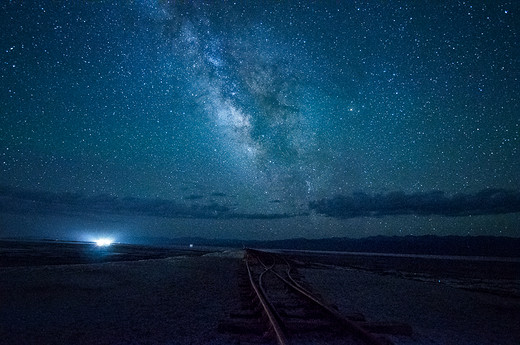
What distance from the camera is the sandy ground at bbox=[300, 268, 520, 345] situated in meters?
5.63

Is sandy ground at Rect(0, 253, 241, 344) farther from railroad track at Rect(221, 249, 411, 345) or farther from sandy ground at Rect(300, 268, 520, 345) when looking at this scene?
sandy ground at Rect(300, 268, 520, 345)

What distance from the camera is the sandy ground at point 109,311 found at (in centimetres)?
488

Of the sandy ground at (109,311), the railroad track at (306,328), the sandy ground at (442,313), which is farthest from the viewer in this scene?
the sandy ground at (442,313)

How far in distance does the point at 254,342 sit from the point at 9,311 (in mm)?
5829

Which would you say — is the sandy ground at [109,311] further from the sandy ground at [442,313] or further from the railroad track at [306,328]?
the sandy ground at [442,313]

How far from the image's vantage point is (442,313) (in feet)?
25.6

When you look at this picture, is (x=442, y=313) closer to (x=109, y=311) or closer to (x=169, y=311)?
(x=169, y=311)

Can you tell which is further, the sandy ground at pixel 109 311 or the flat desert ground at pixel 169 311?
the flat desert ground at pixel 169 311

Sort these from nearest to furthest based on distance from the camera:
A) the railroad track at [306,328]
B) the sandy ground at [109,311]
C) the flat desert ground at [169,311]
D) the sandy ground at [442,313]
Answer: the railroad track at [306,328] < the sandy ground at [109,311] < the flat desert ground at [169,311] < the sandy ground at [442,313]

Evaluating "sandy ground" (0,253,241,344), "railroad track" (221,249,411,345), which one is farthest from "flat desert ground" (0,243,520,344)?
"railroad track" (221,249,411,345)

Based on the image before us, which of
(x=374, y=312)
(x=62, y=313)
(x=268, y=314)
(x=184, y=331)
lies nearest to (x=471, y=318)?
(x=374, y=312)

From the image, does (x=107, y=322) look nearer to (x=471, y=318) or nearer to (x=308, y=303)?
(x=308, y=303)

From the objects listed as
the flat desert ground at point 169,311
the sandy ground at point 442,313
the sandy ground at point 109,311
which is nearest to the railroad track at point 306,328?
the flat desert ground at point 169,311

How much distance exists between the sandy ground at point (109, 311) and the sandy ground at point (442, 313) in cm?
354
